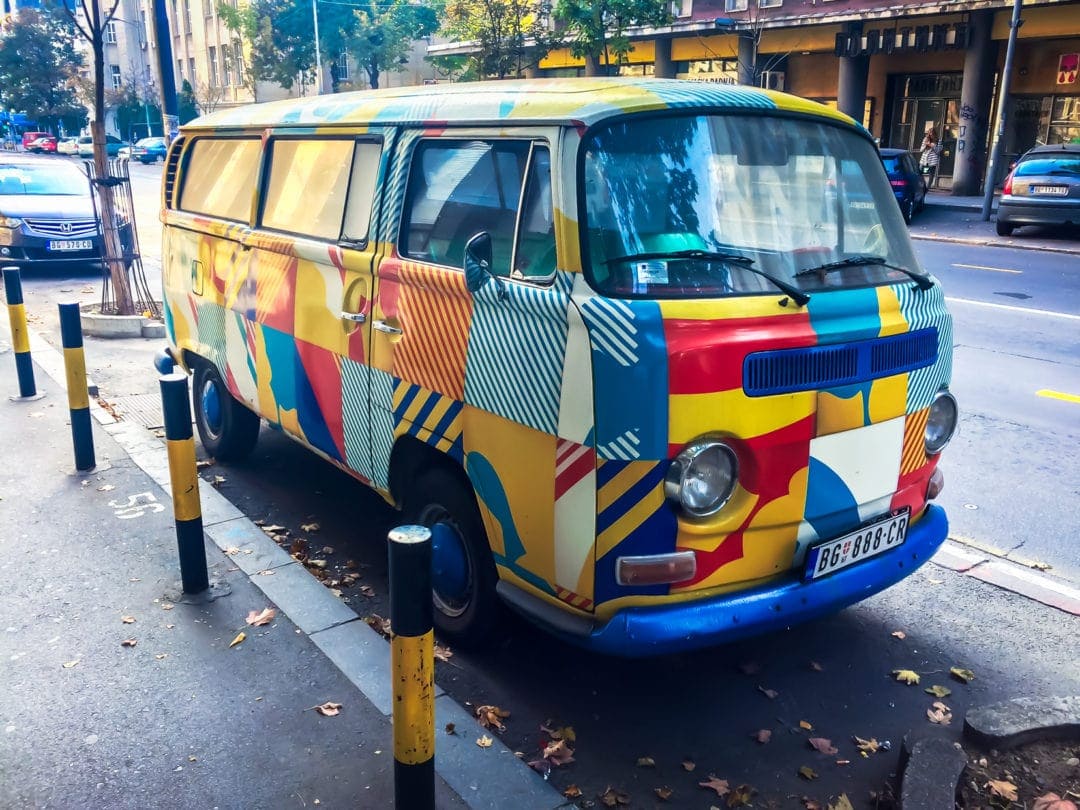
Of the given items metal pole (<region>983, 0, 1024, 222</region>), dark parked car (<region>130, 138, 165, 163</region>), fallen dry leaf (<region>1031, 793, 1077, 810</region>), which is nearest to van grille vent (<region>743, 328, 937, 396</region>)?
fallen dry leaf (<region>1031, 793, 1077, 810</region>)

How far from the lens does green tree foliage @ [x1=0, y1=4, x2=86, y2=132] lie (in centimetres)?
5759

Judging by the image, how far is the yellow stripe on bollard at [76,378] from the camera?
611cm

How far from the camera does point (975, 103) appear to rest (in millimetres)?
27031

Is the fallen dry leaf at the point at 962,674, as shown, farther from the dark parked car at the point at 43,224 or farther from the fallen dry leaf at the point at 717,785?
the dark parked car at the point at 43,224

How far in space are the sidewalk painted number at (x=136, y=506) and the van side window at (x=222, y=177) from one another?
1779mm

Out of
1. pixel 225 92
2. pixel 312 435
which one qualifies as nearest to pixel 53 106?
pixel 225 92

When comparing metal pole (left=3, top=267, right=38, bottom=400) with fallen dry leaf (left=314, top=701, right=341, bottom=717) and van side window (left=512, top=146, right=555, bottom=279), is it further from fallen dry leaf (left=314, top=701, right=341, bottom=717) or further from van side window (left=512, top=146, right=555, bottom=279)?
van side window (left=512, top=146, right=555, bottom=279)

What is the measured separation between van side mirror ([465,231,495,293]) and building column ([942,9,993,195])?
27.3 m

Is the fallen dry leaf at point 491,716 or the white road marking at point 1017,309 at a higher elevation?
the white road marking at point 1017,309

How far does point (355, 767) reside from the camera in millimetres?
3414

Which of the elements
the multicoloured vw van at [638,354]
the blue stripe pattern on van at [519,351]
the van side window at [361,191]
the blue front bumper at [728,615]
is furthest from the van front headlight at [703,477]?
the van side window at [361,191]

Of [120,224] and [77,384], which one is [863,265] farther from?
[120,224]

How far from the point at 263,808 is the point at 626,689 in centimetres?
153

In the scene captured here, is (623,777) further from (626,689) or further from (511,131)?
(511,131)
